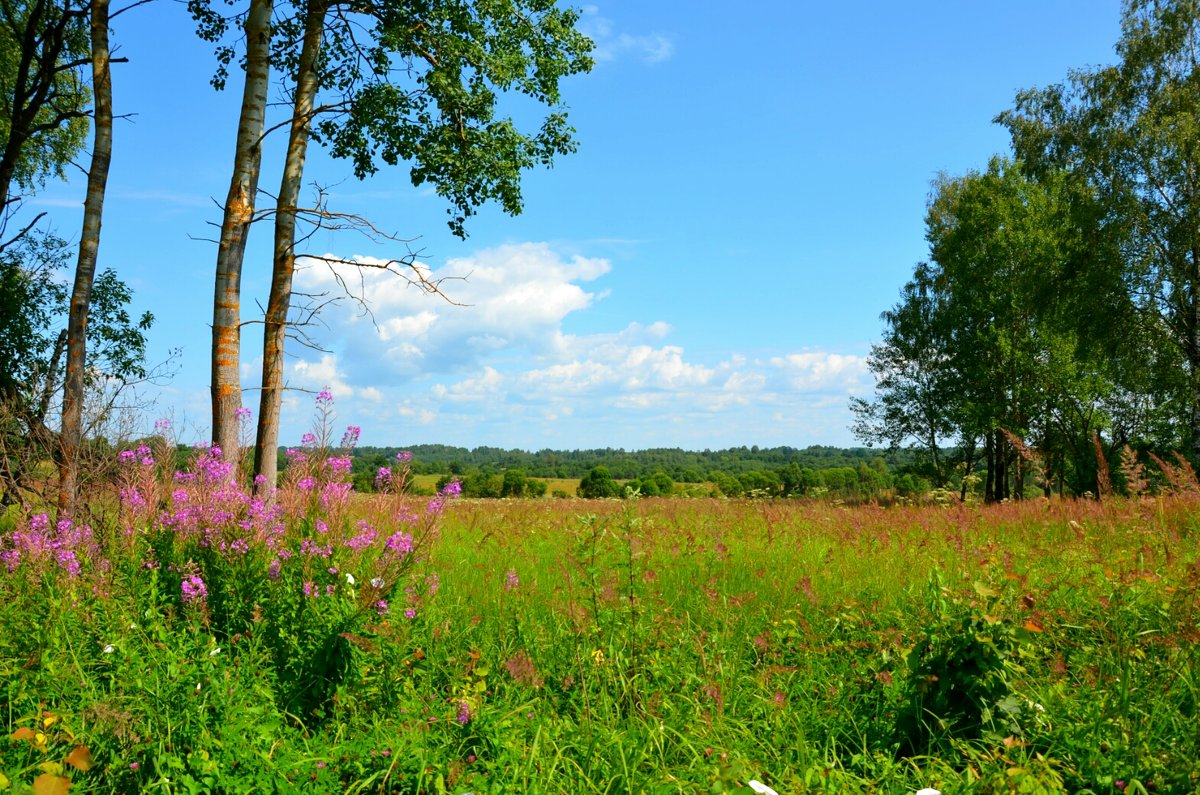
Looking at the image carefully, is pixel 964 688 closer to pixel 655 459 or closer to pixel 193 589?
pixel 193 589

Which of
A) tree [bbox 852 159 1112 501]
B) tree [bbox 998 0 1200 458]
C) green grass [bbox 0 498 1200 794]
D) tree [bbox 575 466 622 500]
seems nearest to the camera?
green grass [bbox 0 498 1200 794]

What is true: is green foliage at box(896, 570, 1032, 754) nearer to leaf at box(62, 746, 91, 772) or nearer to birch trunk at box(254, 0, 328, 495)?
leaf at box(62, 746, 91, 772)

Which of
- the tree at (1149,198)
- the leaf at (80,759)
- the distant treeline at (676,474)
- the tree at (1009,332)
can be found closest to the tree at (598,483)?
the distant treeline at (676,474)

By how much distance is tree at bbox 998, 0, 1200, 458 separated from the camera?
18094 mm

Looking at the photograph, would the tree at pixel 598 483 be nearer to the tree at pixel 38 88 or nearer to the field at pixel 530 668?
the tree at pixel 38 88

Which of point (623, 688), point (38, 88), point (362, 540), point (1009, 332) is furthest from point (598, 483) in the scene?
point (623, 688)

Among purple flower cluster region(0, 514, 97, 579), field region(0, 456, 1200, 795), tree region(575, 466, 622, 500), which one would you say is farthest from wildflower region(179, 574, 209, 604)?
tree region(575, 466, 622, 500)

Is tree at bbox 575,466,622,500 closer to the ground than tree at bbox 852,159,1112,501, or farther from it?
closer to the ground

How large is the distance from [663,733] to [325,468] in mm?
2896

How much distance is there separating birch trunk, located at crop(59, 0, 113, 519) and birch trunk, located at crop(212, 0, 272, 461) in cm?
225

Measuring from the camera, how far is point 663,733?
3.49 m

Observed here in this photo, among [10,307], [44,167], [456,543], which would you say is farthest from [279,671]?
[44,167]

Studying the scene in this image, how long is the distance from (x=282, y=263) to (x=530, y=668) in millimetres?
6104

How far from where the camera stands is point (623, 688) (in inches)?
149
